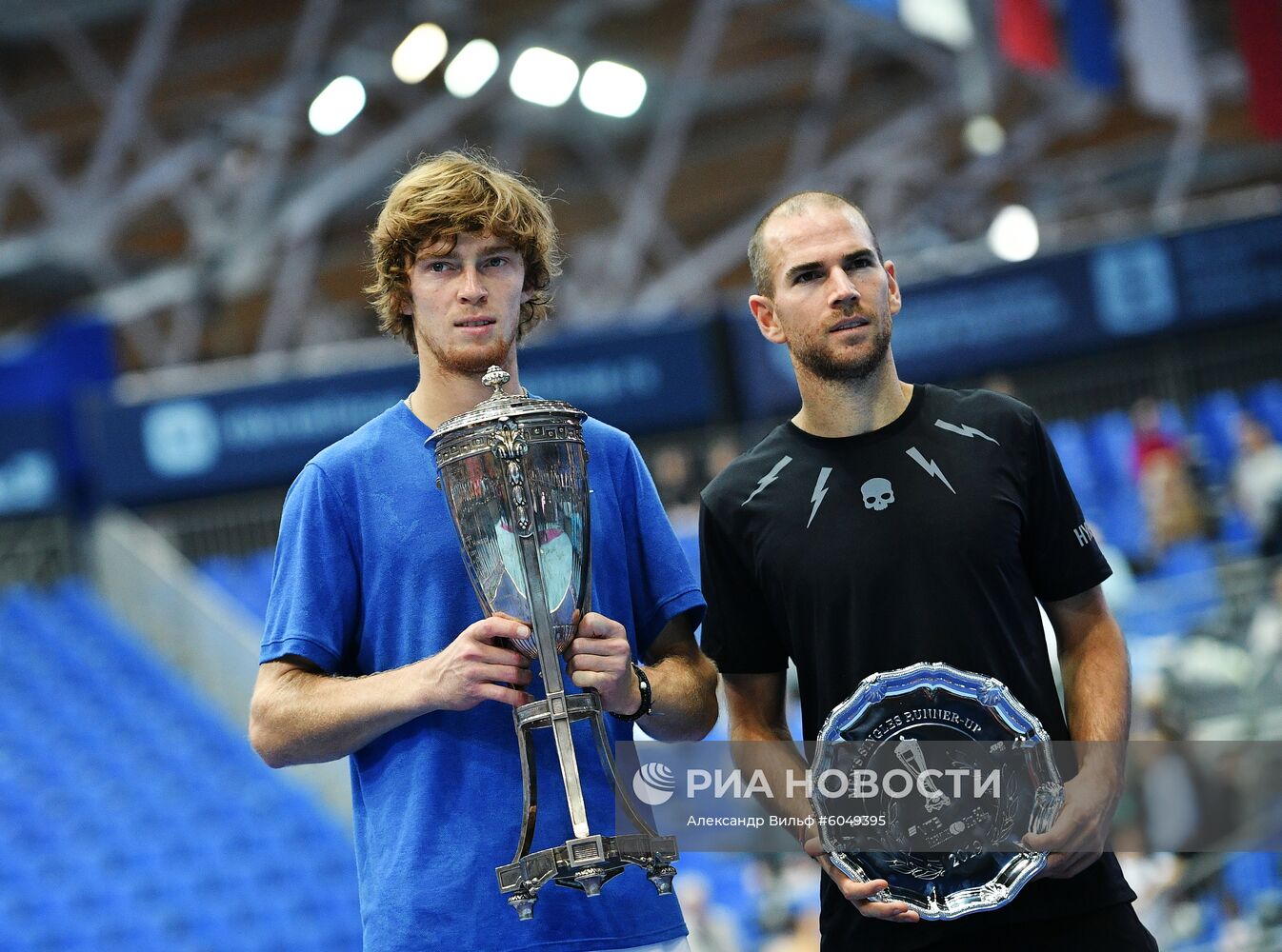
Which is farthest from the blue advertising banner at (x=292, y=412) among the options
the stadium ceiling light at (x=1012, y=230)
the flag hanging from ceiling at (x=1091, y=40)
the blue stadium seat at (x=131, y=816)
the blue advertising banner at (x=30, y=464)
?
the stadium ceiling light at (x=1012, y=230)

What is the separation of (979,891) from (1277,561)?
5846 millimetres

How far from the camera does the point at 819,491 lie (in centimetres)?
250

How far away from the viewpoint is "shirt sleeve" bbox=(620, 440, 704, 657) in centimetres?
248

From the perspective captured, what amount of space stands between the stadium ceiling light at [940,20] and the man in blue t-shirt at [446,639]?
9457mm

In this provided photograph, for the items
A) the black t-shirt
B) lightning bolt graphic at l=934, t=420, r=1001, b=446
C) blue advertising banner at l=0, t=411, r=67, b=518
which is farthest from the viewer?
blue advertising banner at l=0, t=411, r=67, b=518

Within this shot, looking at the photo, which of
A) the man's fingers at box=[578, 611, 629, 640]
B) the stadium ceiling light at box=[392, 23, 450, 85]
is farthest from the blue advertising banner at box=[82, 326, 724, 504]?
the man's fingers at box=[578, 611, 629, 640]

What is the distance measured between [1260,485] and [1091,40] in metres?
4.37

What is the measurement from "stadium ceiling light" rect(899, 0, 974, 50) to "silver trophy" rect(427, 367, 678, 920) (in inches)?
382

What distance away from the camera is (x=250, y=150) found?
1388cm

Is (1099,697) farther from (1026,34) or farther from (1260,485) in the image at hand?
(1026,34)

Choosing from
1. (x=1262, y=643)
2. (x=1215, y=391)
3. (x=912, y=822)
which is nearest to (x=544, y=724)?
(x=912, y=822)

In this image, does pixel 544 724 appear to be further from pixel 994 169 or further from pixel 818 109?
pixel 994 169

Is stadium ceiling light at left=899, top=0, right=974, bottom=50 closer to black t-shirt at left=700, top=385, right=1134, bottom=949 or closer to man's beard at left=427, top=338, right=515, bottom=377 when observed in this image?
black t-shirt at left=700, top=385, right=1134, bottom=949

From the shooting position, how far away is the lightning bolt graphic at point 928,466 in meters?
2.47
